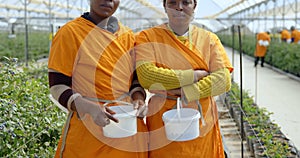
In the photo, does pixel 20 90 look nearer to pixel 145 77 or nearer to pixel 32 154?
pixel 32 154

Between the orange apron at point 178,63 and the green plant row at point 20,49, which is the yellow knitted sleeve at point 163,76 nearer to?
the orange apron at point 178,63

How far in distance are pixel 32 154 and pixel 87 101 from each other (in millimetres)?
1035

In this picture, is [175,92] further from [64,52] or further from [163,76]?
[64,52]

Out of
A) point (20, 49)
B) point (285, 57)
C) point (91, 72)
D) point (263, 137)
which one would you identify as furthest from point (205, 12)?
point (20, 49)

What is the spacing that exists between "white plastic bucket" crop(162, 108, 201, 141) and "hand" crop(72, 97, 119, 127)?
10.4 inches

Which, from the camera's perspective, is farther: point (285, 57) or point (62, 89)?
point (285, 57)

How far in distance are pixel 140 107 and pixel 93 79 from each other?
A: 0.24m

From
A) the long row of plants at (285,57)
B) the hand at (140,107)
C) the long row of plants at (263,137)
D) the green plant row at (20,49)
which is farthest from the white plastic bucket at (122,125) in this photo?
the green plant row at (20,49)

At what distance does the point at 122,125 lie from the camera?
4.74ft

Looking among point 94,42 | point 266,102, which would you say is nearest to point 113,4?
point 94,42

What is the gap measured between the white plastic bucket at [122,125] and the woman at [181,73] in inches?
6.7

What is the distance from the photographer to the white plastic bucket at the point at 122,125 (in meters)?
1.43

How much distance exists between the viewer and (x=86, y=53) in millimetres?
1449

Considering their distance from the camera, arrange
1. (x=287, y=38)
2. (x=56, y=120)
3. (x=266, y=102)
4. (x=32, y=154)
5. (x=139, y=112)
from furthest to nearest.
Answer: (x=287, y=38)
(x=266, y=102)
(x=56, y=120)
(x=32, y=154)
(x=139, y=112)
